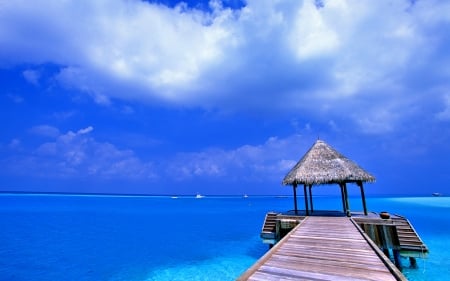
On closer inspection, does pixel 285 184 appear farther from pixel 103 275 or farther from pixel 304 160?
pixel 103 275

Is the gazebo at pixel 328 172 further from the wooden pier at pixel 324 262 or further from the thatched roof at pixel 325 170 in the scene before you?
the wooden pier at pixel 324 262

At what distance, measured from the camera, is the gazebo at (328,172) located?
469 inches

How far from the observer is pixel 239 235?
19.3 m

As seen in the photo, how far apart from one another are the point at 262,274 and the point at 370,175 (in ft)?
34.3

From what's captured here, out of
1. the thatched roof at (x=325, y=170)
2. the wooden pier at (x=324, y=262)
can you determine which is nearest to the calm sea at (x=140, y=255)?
the thatched roof at (x=325, y=170)

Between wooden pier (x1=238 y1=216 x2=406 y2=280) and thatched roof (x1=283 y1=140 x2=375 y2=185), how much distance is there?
5466 millimetres

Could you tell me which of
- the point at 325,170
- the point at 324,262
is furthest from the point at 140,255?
the point at 324,262

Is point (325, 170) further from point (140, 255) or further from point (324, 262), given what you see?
point (140, 255)

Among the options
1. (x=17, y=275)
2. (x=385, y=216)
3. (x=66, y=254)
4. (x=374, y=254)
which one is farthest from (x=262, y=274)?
(x=66, y=254)

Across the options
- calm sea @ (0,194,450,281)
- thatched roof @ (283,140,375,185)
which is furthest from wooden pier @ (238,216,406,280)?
thatched roof @ (283,140,375,185)

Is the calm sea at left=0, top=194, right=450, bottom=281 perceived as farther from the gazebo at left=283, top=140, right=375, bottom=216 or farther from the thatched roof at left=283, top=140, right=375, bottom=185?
the thatched roof at left=283, top=140, right=375, bottom=185

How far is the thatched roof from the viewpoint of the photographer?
11.9 meters

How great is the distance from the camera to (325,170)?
12.4m

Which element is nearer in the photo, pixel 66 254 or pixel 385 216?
pixel 385 216
